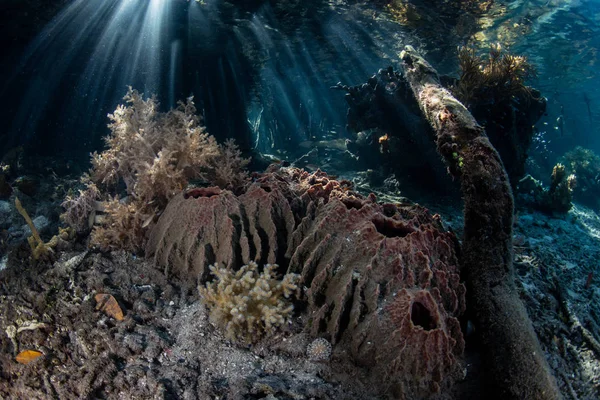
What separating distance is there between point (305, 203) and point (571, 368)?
3.30 meters

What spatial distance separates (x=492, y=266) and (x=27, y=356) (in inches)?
165

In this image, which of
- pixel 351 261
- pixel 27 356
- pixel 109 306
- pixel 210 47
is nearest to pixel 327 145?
pixel 210 47

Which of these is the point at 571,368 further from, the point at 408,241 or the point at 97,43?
the point at 97,43

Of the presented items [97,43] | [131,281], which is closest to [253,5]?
[97,43]

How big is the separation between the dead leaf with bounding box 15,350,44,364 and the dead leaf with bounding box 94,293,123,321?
1.78 feet

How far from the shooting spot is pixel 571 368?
3219 millimetres

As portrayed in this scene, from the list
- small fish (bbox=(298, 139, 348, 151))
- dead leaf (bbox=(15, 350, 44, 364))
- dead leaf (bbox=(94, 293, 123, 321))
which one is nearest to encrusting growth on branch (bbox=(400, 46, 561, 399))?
dead leaf (bbox=(94, 293, 123, 321))

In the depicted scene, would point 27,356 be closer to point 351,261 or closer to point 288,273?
point 288,273

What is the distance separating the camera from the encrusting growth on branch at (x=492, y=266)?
2.51 meters

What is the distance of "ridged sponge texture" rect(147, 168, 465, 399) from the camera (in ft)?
7.94

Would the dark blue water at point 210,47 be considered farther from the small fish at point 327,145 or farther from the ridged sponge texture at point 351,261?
the ridged sponge texture at point 351,261

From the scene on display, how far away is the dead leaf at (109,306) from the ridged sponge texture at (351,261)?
2.19ft

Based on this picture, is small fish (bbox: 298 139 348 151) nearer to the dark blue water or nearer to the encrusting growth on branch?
the dark blue water

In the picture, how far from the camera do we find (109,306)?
9.93ft
